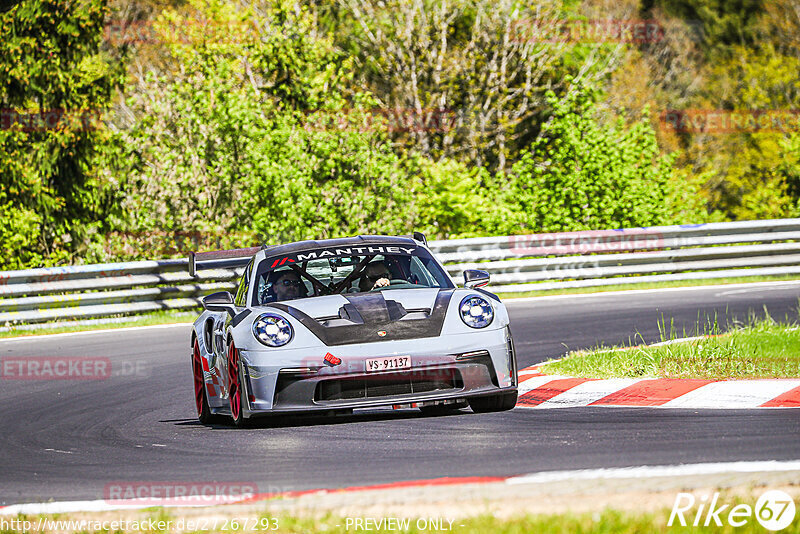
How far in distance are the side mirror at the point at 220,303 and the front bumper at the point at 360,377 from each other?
899mm

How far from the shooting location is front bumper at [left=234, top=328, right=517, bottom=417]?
7828 mm

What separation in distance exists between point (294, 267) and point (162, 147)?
15942 millimetres

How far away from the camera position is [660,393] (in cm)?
873

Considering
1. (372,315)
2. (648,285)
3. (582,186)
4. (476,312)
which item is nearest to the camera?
(372,315)

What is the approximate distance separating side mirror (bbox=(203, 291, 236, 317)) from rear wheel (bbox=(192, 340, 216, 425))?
731mm

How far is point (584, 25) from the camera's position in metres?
39.2

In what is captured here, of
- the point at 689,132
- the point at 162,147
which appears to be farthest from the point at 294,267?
the point at 689,132

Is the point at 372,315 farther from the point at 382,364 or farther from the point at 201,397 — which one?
the point at 201,397

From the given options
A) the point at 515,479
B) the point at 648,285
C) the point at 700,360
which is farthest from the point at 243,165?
the point at 515,479

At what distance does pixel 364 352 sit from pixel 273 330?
0.66 meters

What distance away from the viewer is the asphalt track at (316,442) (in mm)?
6219

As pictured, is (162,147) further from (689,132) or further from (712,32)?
(712,32)

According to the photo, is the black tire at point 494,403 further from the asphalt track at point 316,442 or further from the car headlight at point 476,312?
the car headlight at point 476,312

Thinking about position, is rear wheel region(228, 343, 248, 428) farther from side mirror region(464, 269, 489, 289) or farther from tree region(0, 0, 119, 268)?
tree region(0, 0, 119, 268)
